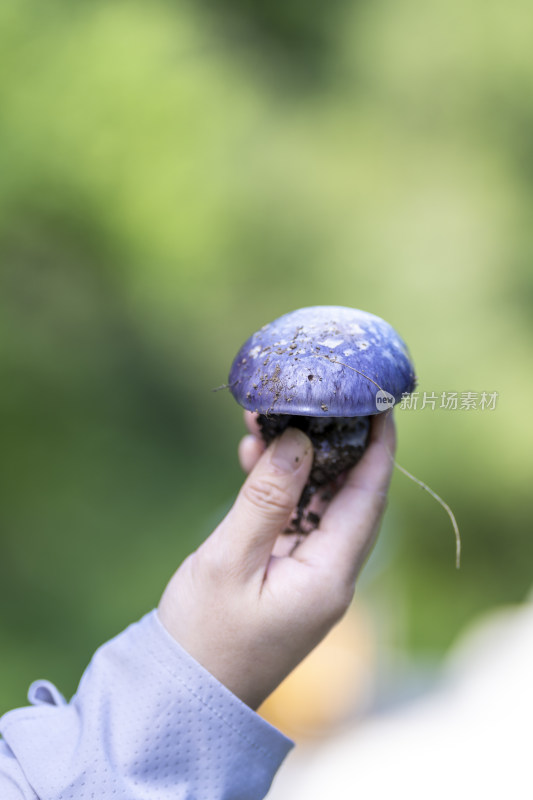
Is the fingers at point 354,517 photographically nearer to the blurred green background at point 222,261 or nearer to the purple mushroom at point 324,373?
the purple mushroom at point 324,373

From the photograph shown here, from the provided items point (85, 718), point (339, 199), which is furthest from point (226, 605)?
point (339, 199)

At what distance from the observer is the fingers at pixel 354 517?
3.83ft

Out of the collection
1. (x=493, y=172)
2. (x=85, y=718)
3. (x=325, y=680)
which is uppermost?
(x=493, y=172)

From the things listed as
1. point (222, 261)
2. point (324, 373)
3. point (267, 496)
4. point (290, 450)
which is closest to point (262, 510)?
point (267, 496)

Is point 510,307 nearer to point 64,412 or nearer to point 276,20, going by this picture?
point 276,20

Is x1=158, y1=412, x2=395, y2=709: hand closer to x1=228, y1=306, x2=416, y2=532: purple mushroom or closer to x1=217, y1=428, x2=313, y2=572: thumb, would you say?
x1=217, y1=428, x2=313, y2=572: thumb

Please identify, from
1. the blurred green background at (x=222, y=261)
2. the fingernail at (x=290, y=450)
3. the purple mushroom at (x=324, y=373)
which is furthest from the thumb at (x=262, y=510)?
the blurred green background at (x=222, y=261)

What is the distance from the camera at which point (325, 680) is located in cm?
A: 334

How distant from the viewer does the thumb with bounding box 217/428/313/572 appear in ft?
3.56

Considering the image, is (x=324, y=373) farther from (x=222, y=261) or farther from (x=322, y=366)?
(x=222, y=261)

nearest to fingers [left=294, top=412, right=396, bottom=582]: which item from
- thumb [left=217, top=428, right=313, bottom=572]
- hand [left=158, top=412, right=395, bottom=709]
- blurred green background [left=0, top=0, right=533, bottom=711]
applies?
hand [left=158, top=412, right=395, bottom=709]

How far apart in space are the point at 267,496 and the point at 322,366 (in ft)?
0.80

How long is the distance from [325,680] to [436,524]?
1.27m

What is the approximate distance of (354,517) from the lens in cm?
121
